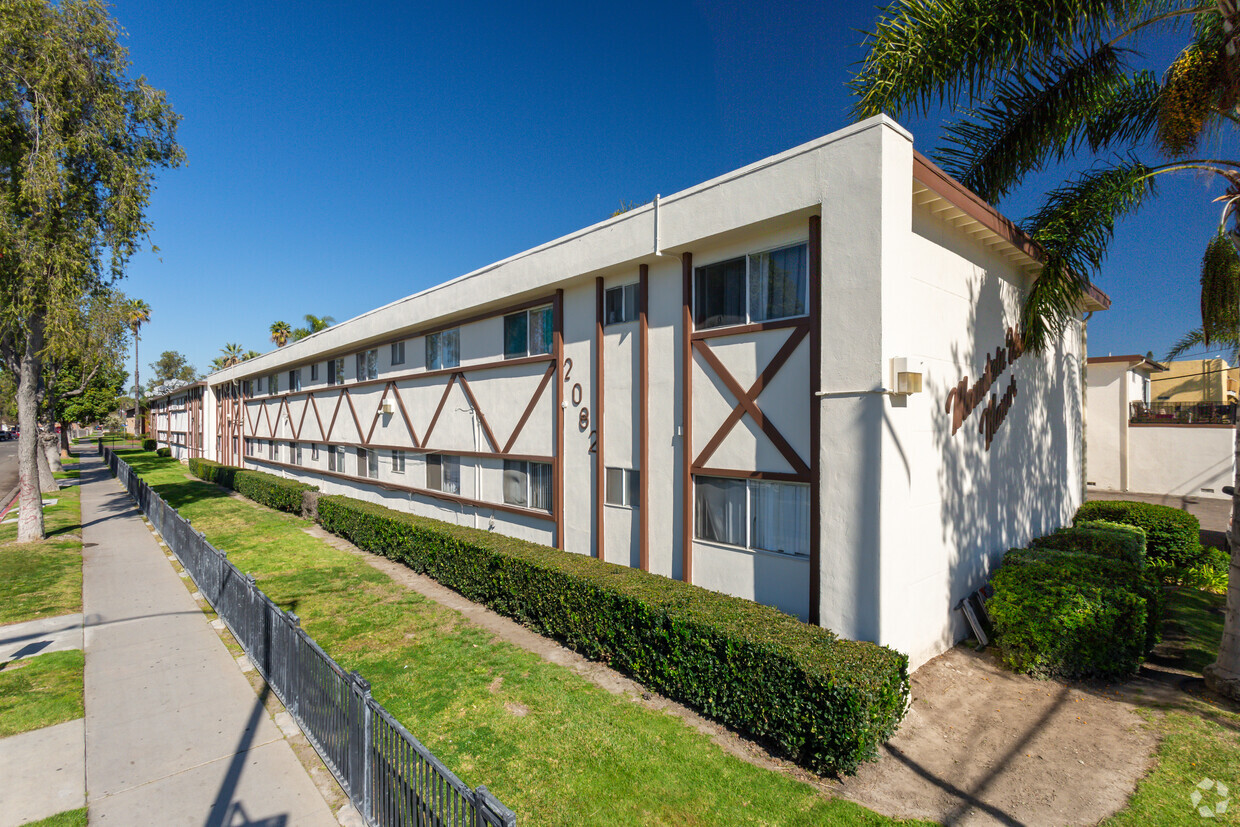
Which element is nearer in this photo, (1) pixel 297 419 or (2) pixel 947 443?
(2) pixel 947 443

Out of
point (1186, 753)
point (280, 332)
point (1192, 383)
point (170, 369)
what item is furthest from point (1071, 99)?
point (170, 369)

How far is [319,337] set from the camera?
21766 millimetres

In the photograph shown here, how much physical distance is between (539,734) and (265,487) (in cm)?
2064

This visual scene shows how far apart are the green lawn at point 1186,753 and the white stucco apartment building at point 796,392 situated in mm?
2286

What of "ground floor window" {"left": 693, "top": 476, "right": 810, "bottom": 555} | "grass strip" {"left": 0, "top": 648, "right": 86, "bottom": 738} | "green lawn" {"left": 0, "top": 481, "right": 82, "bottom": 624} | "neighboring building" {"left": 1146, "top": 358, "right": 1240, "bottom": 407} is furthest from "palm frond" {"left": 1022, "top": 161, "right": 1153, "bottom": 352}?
"neighboring building" {"left": 1146, "top": 358, "right": 1240, "bottom": 407}

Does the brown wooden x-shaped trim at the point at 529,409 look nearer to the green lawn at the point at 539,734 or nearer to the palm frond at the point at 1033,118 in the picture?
the green lawn at the point at 539,734

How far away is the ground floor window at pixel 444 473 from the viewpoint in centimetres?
1497

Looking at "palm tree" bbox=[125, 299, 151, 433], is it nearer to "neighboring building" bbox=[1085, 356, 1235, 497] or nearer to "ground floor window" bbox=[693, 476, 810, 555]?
"ground floor window" bbox=[693, 476, 810, 555]

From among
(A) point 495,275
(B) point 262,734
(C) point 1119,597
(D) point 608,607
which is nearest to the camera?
(B) point 262,734

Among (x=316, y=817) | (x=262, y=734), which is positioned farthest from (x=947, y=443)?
(x=262, y=734)

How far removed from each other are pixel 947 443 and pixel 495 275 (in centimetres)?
942

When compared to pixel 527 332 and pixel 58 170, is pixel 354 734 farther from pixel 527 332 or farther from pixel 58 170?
pixel 58 170

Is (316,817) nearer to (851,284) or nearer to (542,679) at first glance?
(542,679)

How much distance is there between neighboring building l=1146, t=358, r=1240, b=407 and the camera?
3222cm
